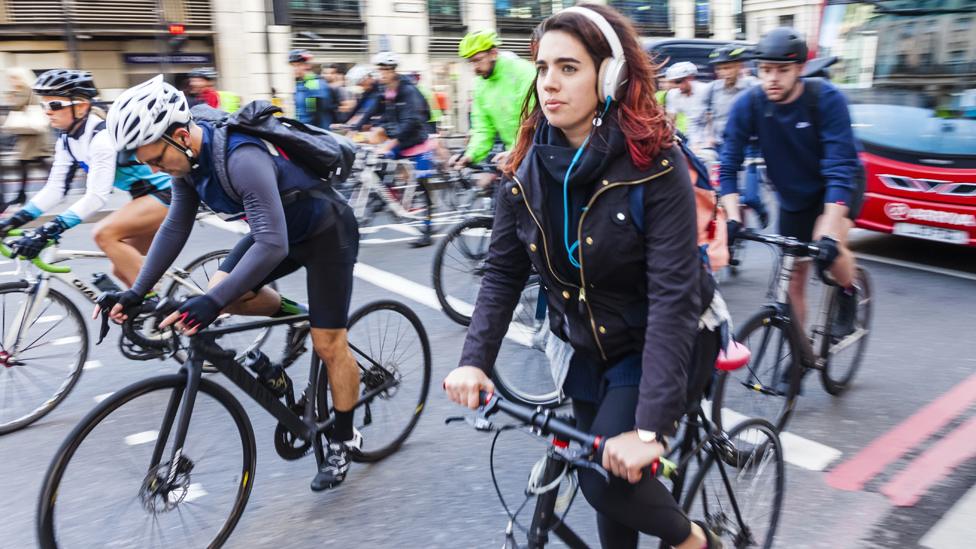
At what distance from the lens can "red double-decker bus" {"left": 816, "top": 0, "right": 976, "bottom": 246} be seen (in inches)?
295

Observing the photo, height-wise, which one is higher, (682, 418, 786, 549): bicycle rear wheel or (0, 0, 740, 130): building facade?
(0, 0, 740, 130): building facade

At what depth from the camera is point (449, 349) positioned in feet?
18.5

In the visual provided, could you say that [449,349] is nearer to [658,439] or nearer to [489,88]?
[489,88]

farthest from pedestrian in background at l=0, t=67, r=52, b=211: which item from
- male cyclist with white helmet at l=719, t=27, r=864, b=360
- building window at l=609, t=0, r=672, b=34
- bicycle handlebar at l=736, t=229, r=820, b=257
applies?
building window at l=609, t=0, r=672, b=34

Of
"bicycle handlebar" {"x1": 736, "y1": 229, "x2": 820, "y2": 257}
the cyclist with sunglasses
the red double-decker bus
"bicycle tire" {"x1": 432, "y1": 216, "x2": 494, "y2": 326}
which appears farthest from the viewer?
the red double-decker bus

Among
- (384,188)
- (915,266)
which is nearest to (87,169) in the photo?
(384,188)

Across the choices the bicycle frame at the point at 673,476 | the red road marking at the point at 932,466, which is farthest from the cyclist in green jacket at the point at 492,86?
the bicycle frame at the point at 673,476

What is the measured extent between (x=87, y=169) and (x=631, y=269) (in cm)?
405

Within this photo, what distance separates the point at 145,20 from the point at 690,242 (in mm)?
21789

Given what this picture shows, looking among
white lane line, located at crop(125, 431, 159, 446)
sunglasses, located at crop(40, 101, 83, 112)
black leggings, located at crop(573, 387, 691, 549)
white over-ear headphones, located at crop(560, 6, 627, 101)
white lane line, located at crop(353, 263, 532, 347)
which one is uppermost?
white over-ear headphones, located at crop(560, 6, 627, 101)

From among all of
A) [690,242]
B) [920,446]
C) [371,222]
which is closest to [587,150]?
[690,242]

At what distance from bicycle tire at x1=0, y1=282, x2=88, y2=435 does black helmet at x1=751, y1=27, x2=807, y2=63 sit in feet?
12.6

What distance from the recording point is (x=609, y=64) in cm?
196

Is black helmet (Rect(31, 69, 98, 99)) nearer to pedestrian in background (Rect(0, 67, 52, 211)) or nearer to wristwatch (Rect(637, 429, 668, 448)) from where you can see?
wristwatch (Rect(637, 429, 668, 448))
